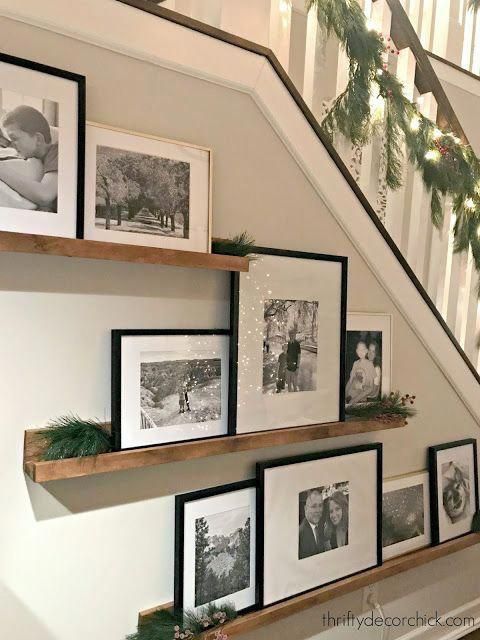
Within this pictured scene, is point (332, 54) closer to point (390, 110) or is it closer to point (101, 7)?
point (390, 110)

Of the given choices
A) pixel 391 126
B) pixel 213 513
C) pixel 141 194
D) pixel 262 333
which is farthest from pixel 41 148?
pixel 391 126

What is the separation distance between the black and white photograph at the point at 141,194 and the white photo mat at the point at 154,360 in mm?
261

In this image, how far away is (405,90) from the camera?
6.69 feet

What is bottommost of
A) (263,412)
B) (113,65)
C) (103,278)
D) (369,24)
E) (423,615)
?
(423,615)

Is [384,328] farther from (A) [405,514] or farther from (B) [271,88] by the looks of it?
(B) [271,88]

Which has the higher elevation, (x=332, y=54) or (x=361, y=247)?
(x=332, y=54)

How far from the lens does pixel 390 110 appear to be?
1.92 meters

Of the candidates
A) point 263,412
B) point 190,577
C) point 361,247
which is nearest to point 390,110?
point 361,247

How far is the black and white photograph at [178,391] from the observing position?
1.37 meters

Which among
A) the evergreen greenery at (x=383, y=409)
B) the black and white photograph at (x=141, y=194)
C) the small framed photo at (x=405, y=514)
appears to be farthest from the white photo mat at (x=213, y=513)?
the black and white photograph at (x=141, y=194)

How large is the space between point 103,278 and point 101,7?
60cm

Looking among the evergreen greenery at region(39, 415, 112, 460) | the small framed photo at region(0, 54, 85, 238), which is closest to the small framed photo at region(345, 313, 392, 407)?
the evergreen greenery at region(39, 415, 112, 460)

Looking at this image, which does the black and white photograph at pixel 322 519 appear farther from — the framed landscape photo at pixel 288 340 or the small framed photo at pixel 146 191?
the small framed photo at pixel 146 191

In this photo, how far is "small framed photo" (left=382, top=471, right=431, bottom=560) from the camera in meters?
1.99
